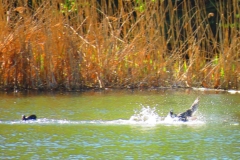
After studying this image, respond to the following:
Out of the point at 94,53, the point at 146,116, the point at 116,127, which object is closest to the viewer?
the point at 116,127

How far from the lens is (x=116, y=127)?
7363 millimetres

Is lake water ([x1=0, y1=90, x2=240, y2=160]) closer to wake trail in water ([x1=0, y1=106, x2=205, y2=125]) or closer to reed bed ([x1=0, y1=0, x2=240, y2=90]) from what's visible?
wake trail in water ([x1=0, y1=106, x2=205, y2=125])

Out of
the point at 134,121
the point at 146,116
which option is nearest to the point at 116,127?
the point at 134,121

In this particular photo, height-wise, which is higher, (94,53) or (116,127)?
(94,53)

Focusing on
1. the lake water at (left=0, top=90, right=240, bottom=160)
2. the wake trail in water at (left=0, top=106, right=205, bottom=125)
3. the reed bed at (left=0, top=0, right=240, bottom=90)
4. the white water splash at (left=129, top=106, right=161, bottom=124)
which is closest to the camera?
the lake water at (left=0, top=90, right=240, bottom=160)

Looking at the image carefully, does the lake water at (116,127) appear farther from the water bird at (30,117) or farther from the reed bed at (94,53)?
the reed bed at (94,53)

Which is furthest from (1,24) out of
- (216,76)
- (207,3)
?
(207,3)

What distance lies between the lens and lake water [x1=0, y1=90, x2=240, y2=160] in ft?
20.1

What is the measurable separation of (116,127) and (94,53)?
3.87 metres

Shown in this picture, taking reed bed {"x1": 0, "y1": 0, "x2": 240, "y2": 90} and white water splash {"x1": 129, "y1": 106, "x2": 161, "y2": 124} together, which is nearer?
white water splash {"x1": 129, "y1": 106, "x2": 161, "y2": 124}

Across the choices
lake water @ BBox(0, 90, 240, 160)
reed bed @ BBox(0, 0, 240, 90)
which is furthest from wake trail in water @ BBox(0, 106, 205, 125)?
reed bed @ BBox(0, 0, 240, 90)

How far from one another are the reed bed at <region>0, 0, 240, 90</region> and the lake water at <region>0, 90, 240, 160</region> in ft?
1.78

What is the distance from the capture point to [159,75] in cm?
1129

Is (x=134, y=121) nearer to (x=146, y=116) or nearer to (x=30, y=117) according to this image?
(x=146, y=116)
